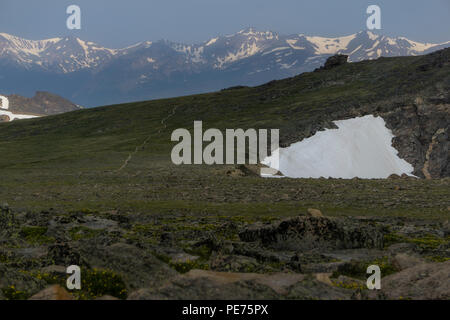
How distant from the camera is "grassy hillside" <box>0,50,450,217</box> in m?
44.9

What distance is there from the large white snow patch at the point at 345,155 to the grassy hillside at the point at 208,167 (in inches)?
257

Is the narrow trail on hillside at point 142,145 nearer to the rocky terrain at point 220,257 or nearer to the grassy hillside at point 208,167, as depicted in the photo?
the grassy hillside at point 208,167

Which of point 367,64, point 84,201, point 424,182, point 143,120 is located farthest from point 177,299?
point 367,64

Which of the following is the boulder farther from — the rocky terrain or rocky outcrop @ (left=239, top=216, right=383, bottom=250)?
rocky outcrop @ (left=239, top=216, right=383, bottom=250)

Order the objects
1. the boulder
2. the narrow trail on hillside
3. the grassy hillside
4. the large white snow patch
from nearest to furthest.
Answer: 1. the boulder
2. the grassy hillside
3. the large white snow patch
4. the narrow trail on hillside

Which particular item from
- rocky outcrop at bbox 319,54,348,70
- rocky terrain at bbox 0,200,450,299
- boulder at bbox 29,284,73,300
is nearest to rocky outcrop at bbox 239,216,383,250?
rocky terrain at bbox 0,200,450,299

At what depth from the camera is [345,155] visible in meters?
86.1

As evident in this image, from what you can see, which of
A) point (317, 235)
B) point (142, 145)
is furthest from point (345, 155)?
point (317, 235)

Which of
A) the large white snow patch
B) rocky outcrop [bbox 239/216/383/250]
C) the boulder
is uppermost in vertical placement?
the large white snow patch

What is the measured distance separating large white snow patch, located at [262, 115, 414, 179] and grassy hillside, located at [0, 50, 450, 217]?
Answer: 653cm

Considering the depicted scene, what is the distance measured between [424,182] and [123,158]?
55.9m

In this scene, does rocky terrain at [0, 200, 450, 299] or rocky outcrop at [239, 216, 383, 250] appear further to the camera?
rocky outcrop at [239, 216, 383, 250]

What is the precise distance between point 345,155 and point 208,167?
26.7 meters
